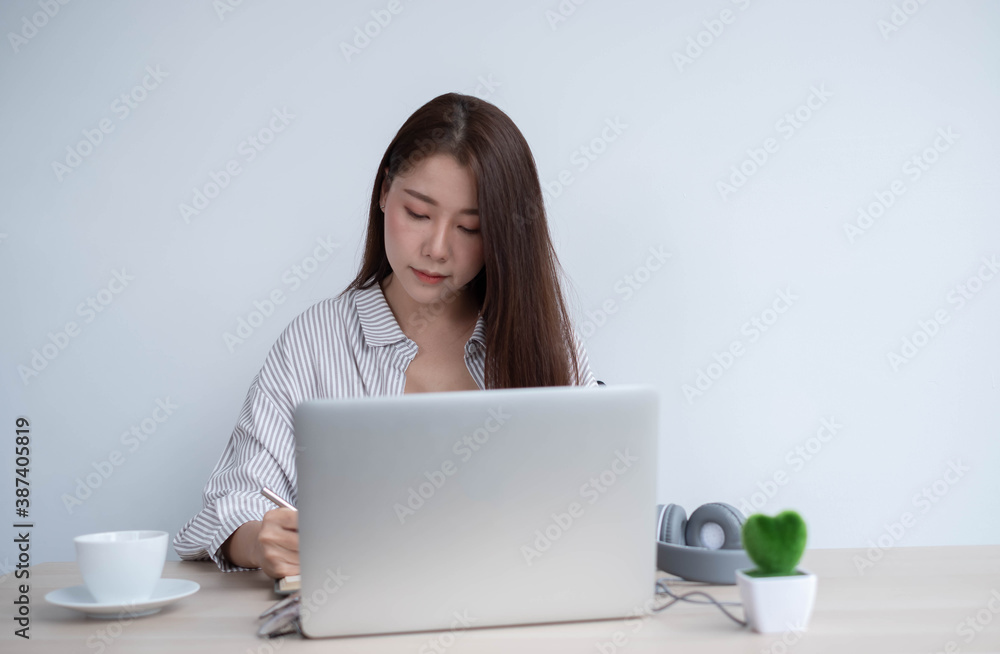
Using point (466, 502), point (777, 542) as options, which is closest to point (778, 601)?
point (777, 542)

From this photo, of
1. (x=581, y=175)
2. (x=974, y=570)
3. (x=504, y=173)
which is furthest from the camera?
(x=581, y=175)

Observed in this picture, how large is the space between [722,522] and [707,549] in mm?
45

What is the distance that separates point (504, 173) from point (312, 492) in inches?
36.4

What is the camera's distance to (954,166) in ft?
6.79

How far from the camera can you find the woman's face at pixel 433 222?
150 cm

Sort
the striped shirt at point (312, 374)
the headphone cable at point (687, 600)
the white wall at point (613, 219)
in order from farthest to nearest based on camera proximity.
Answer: the white wall at point (613, 219)
the striped shirt at point (312, 374)
the headphone cable at point (687, 600)

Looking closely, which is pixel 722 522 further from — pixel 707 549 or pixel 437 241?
pixel 437 241

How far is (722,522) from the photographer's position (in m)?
1.05

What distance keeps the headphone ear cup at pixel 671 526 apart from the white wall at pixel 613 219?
34.9 inches

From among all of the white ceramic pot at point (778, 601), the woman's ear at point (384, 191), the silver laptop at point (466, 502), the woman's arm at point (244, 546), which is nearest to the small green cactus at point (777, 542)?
the white ceramic pot at point (778, 601)

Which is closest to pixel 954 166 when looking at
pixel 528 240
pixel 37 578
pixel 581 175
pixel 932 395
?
pixel 932 395

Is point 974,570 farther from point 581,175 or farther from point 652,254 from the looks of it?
point 581,175

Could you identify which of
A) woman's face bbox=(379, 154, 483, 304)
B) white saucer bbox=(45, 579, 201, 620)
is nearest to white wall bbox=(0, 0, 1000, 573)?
woman's face bbox=(379, 154, 483, 304)

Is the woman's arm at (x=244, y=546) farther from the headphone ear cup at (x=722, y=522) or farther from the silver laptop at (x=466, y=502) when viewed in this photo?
the headphone ear cup at (x=722, y=522)
